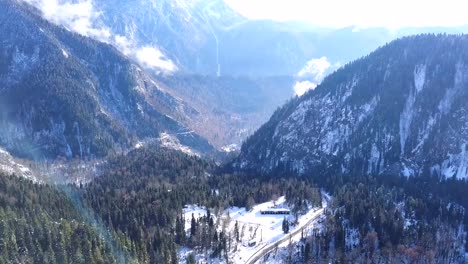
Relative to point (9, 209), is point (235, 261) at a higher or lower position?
lower

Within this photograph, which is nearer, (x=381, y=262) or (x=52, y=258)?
(x=52, y=258)

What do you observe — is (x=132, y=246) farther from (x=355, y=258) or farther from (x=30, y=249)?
(x=355, y=258)

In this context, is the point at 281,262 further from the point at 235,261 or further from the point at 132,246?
the point at 132,246

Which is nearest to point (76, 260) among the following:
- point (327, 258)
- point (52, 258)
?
point (52, 258)

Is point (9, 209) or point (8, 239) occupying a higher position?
point (9, 209)

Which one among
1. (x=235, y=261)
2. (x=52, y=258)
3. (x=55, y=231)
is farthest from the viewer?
(x=235, y=261)

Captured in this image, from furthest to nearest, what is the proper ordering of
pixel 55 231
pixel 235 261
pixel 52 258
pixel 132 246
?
pixel 235 261, pixel 132 246, pixel 55 231, pixel 52 258

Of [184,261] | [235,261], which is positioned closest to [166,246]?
A: [184,261]

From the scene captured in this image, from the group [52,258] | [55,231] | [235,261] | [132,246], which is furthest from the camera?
[235,261]

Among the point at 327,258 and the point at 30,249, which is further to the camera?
the point at 327,258
